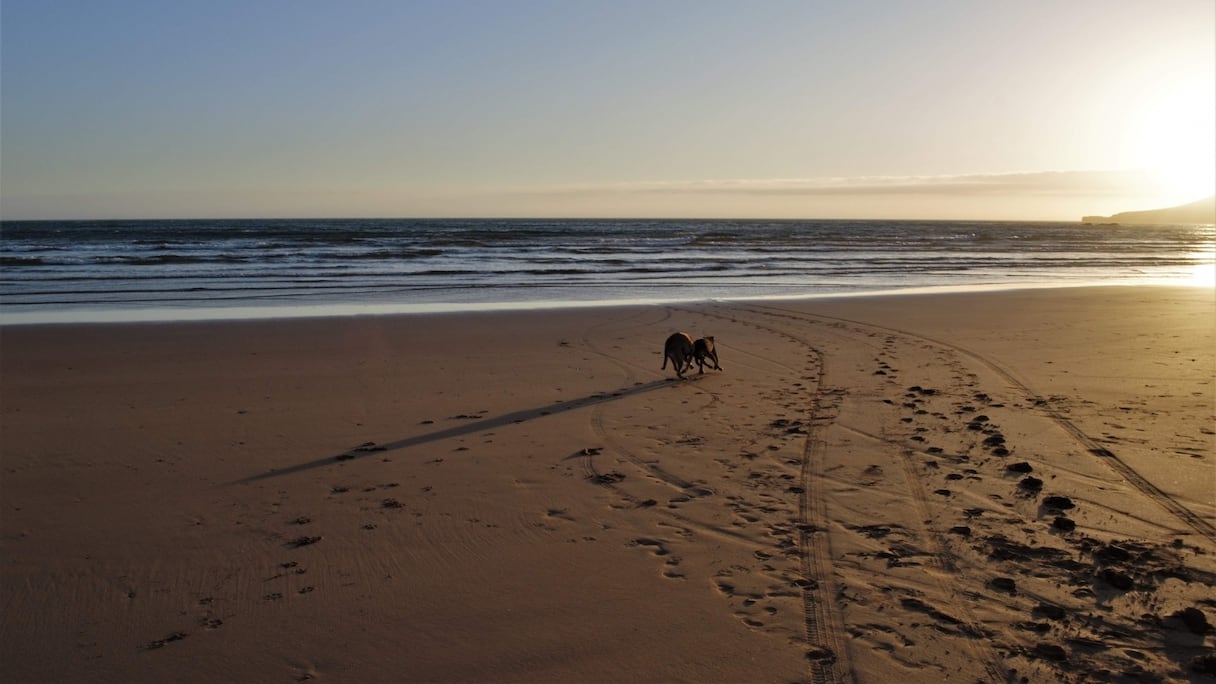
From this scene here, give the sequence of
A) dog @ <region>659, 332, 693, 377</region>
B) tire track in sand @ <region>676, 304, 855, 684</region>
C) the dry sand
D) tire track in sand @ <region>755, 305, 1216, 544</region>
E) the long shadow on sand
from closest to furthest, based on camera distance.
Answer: tire track in sand @ <region>676, 304, 855, 684</region>, the dry sand, tire track in sand @ <region>755, 305, 1216, 544</region>, the long shadow on sand, dog @ <region>659, 332, 693, 377</region>

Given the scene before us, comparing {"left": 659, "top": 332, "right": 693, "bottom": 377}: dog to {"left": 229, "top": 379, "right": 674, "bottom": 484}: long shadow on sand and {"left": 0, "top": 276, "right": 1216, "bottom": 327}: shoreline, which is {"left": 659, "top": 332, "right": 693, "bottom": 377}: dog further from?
{"left": 0, "top": 276, "right": 1216, "bottom": 327}: shoreline

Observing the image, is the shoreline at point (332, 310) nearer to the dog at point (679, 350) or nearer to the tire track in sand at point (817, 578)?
the dog at point (679, 350)

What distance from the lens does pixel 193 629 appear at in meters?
3.93

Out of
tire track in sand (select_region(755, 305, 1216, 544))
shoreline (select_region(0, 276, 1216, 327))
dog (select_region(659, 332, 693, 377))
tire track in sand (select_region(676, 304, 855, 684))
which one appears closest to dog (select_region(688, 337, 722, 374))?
dog (select_region(659, 332, 693, 377))

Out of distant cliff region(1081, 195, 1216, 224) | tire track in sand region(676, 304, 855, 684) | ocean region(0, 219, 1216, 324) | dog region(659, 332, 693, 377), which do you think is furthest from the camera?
distant cliff region(1081, 195, 1216, 224)

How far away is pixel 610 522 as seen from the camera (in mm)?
5188

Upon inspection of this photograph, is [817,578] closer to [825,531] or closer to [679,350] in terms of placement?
[825,531]

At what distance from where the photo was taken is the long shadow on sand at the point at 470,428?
248 inches

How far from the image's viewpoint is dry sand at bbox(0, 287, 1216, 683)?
3.71 metres

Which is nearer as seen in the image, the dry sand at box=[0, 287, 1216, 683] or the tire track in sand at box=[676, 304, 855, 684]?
the tire track in sand at box=[676, 304, 855, 684]

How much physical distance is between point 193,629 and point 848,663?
9.93 ft

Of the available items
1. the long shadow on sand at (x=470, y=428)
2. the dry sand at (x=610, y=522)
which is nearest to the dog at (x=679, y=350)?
the long shadow on sand at (x=470, y=428)

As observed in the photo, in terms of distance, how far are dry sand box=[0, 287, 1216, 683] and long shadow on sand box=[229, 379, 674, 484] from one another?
4 cm

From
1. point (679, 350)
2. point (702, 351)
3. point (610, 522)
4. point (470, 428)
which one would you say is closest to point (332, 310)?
point (679, 350)
